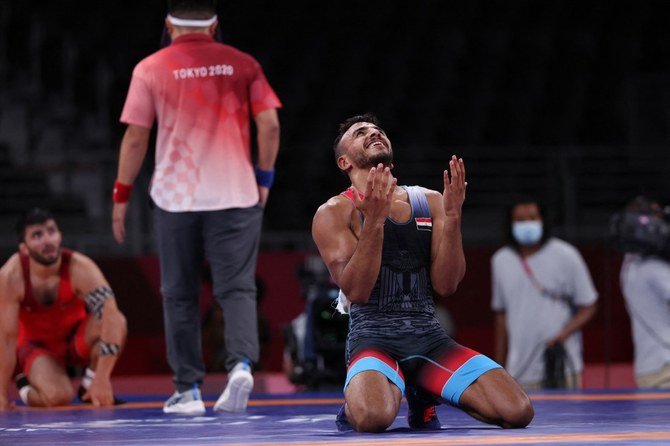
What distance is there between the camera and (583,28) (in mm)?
13875

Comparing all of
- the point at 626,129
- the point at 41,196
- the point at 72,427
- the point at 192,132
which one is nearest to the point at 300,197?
the point at 41,196

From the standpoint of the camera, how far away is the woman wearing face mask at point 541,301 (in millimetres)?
7172

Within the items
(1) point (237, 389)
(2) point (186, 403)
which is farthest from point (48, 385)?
(1) point (237, 389)

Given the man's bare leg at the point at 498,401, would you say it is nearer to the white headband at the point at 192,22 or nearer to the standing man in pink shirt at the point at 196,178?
the standing man in pink shirt at the point at 196,178

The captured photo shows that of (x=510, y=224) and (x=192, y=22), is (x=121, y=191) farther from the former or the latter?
(x=510, y=224)

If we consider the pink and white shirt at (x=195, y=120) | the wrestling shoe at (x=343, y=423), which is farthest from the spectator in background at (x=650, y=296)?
the wrestling shoe at (x=343, y=423)

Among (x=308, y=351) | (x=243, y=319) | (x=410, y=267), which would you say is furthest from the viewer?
(x=308, y=351)

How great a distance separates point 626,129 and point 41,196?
607cm

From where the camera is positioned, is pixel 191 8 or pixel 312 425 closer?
pixel 312 425

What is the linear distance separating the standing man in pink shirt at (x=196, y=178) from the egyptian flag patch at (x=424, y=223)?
3.69ft

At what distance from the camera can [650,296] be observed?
7035 mm

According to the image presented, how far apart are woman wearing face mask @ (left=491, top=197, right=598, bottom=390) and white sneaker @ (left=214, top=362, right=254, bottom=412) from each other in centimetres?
252

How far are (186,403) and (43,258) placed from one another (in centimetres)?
138

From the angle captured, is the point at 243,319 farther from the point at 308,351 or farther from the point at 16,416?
the point at 308,351
